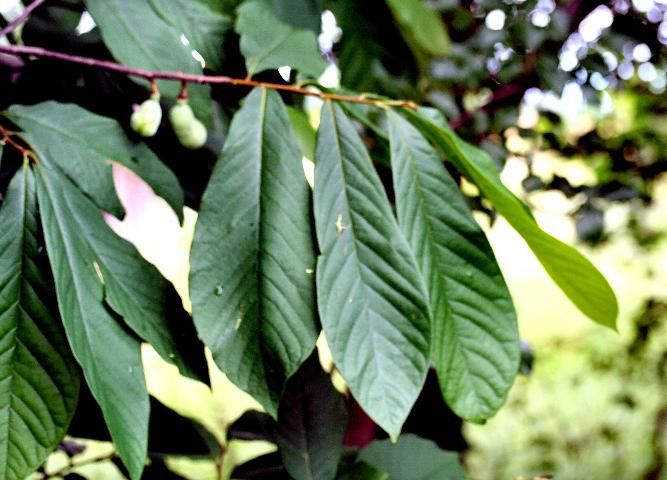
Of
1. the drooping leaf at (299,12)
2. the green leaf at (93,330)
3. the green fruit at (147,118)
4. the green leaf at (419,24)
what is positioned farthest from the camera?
the green leaf at (419,24)

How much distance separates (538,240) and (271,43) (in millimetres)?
308

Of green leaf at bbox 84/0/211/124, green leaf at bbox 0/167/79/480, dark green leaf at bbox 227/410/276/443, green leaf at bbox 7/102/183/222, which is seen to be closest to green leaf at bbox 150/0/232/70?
green leaf at bbox 84/0/211/124

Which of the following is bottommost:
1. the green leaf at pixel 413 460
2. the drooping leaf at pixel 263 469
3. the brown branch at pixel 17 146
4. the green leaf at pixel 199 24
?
the green leaf at pixel 413 460

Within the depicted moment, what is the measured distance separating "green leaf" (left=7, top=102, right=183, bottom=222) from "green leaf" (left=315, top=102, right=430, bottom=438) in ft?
0.53

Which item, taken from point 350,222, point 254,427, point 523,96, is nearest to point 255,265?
point 350,222

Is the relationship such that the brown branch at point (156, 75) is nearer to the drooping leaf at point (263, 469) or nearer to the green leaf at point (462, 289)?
the green leaf at point (462, 289)

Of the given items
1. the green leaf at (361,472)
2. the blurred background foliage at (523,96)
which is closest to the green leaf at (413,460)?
the green leaf at (361,472)

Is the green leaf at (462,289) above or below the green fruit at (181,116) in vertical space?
below

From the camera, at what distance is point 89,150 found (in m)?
0.66

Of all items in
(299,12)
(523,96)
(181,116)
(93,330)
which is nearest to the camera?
(93,330)

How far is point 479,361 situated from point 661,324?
1654 millimetres

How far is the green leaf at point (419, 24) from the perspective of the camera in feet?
2.96

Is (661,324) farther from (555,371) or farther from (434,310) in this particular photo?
(434,310)

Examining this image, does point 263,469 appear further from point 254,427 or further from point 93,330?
point 93,330
